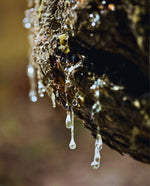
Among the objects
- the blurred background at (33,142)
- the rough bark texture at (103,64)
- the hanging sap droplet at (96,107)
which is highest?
the rough bark texture at (103,64)

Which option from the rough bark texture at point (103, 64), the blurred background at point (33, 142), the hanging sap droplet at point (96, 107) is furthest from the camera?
the blurred background at point (33, 142)

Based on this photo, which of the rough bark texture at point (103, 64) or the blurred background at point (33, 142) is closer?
the rough bark texture at point (103, 64)

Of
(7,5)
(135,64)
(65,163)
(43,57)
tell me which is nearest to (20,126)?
(65,163)

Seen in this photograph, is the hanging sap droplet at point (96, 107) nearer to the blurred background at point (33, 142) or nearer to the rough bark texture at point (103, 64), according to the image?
the rough bark texture at point (103, 64)

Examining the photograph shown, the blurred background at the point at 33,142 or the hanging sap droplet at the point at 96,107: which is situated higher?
the hanging sap droplet at the point at 96,107

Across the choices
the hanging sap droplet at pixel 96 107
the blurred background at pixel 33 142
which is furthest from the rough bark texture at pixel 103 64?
the blurred background at pixel 33 142

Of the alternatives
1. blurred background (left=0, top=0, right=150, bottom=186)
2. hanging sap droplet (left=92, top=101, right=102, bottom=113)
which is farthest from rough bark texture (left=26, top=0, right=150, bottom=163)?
blurred background (left=0, top=0, right=150, bottom=186)

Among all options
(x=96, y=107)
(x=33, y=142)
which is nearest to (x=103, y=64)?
(x=96, y=107)
